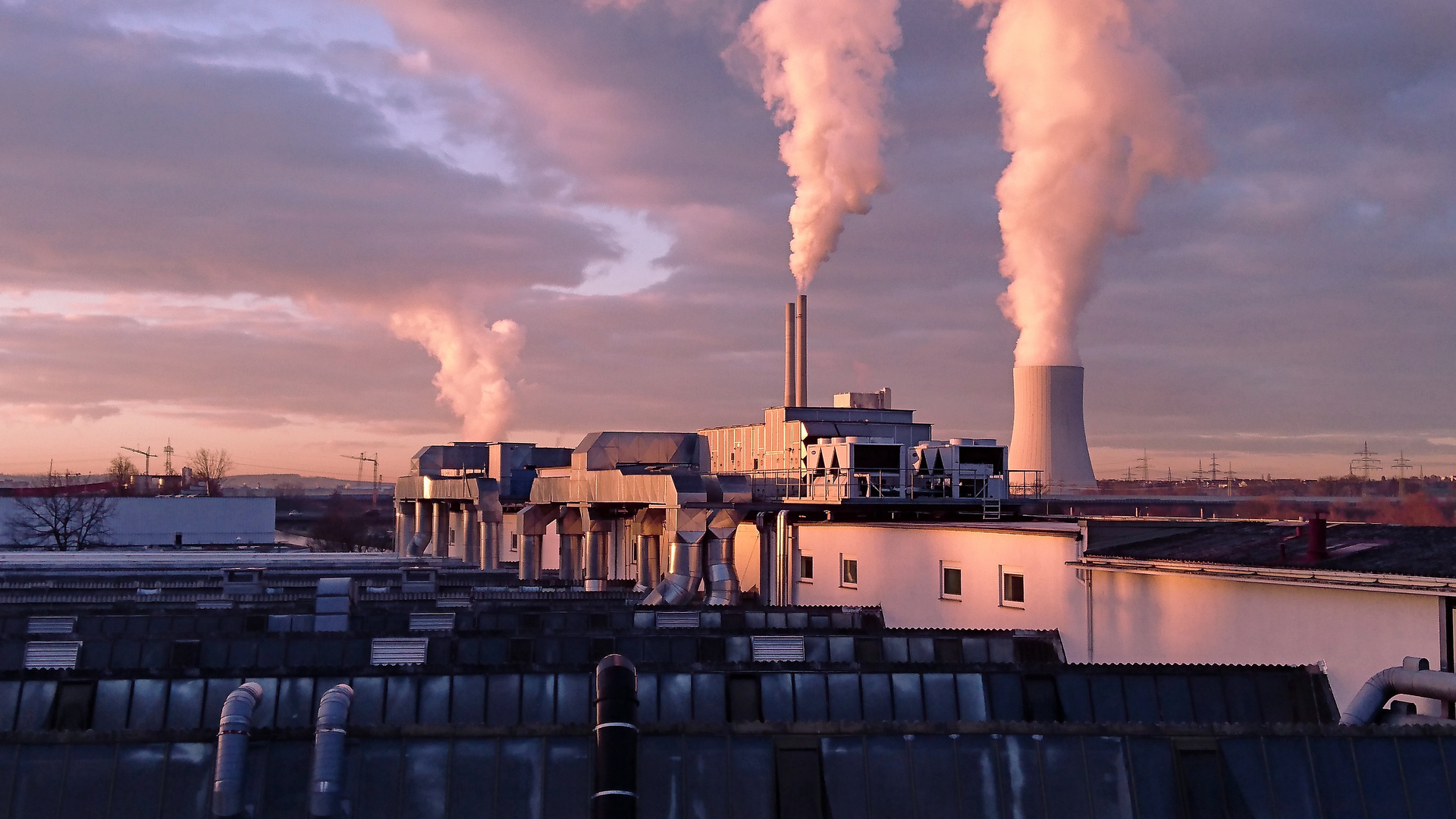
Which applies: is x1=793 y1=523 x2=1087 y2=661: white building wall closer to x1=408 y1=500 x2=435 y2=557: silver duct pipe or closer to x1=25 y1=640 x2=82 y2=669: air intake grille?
x1=25 y1=640 x2=82 y2=669: air intake grille

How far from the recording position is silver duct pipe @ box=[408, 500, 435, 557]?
256ft

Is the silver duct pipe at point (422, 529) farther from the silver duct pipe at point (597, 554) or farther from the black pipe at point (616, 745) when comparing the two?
the black pipe at point (616, 745)

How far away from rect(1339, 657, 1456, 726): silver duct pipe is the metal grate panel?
48.5ft

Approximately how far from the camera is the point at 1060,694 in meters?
16.1

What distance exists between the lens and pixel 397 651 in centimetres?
1950

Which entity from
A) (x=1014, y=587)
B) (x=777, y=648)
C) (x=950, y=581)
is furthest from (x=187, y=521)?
(x=777, y=648)

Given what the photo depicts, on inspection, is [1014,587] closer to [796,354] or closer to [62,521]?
[796,354]

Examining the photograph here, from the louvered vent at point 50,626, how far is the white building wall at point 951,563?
717 inches

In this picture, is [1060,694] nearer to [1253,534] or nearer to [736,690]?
[736,690]

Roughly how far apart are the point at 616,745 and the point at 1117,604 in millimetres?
15814

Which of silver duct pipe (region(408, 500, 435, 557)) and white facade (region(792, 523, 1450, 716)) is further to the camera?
silver duct pipe (region(408, 500, 435, 557))

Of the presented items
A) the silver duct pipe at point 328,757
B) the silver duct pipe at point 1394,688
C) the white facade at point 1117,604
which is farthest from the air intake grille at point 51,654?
the white facade at point 1117,604

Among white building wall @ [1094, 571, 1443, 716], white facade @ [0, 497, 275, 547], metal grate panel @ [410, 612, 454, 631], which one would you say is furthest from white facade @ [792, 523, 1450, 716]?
white facade @ [0, 497, 275, 547]

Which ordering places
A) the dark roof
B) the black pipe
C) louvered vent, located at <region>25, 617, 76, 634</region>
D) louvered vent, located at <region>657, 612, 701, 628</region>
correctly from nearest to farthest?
the black pipe, the dark roof, louvered vent, located at <region>25, 617, 76, 634</region>, louvered vent, located at <region>657, 612, 701, 628</region>
